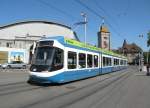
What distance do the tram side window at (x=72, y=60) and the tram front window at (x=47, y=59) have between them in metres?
1.43

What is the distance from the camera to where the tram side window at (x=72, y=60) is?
21497 millimetres

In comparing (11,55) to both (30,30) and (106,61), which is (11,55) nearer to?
(30,30)

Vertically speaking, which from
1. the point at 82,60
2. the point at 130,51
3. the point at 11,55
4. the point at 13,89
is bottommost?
the point at 13,89

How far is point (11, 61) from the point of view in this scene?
66.5m

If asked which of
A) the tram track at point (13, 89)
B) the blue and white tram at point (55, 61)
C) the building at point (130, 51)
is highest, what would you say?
the building at point (130, 51)

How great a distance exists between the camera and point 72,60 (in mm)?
22266

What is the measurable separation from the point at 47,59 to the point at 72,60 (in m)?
3.27

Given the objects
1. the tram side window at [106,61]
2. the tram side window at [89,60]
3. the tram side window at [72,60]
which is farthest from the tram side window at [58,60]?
the tram side window at [106,61]

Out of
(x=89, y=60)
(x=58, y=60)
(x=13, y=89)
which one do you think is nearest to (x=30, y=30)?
(x=89, y=60)

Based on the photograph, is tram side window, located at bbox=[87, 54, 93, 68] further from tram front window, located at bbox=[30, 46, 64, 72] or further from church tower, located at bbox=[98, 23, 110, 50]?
church tower, located at bbox=[98, 23, 110, 50]

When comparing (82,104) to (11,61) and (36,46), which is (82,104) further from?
(11,61)

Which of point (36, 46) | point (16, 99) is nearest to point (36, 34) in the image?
point (36, 46)

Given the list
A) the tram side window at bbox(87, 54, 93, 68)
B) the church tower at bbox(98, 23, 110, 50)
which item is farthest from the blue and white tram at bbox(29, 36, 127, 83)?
the church tower at bbox(98, 23, 110, 50)

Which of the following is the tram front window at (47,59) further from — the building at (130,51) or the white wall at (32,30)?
the building at (130,51)
